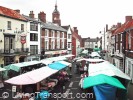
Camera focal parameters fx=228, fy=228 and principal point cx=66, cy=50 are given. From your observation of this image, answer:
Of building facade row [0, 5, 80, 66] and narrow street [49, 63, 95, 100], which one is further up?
building facade row [0, 5, 80, 66]

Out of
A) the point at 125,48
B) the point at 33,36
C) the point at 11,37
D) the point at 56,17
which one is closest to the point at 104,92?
the point at 125,48

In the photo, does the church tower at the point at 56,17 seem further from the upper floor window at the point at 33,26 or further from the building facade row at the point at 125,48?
the building facade row at the point at 125,48

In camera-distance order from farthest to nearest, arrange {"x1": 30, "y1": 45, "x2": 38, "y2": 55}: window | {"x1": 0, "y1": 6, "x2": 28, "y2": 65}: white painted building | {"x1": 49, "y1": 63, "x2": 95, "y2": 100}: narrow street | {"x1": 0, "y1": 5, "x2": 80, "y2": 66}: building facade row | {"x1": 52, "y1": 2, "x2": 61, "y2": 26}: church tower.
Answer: {"x1": 52, "y1": 2, "x2": 61, "y2": 26}: church tower → {"x1": 30, "y1": 45, "x2": 38, "y2": 55}: window → {"x1": 0, "y1": 5, "x2": 80, "y2": 66}: building facade row → {"x1": 0, "y1": 6, "x2": 28, "y2": 65}: white painted building → {"x1": 49, "y1": 63, "x2": 95, "y2": 100}: narrow street

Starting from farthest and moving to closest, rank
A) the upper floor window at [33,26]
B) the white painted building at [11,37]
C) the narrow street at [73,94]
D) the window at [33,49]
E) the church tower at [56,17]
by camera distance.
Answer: the church tower at [56,17]
the window at [33,49]
the upper floor window at [33,26]
the white painted building at [11,37]
the narrow street at [73,94]

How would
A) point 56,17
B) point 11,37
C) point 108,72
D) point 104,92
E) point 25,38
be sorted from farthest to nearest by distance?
point 56,17 → point 25,38 → point 11,37 → point 108,72 → point 104,92

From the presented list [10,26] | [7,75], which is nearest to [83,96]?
[7,75]

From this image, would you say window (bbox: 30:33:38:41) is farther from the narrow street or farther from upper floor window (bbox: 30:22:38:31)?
the narrow street

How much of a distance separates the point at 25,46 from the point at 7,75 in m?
10.7

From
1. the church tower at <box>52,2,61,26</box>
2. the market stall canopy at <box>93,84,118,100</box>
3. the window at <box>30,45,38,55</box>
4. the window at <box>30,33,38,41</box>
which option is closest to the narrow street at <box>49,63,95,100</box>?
the market stall canopy at <box>93,84,118,100</box>

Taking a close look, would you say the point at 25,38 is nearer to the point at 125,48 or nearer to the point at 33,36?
the point at 33,36

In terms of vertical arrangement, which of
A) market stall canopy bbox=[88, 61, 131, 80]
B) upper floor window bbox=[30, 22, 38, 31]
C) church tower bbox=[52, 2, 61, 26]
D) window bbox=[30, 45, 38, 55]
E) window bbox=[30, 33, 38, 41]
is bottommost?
market stall canopy bbox=[88, 61, 131, 80]

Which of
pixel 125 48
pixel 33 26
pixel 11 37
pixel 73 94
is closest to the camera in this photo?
pixel 73 94

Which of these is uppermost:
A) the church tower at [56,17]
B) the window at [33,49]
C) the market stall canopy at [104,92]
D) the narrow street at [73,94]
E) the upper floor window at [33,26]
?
the church tower at [56,17]

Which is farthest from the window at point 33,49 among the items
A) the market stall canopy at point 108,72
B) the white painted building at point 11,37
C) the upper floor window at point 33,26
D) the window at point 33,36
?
the market stall canopy at point 108,72
